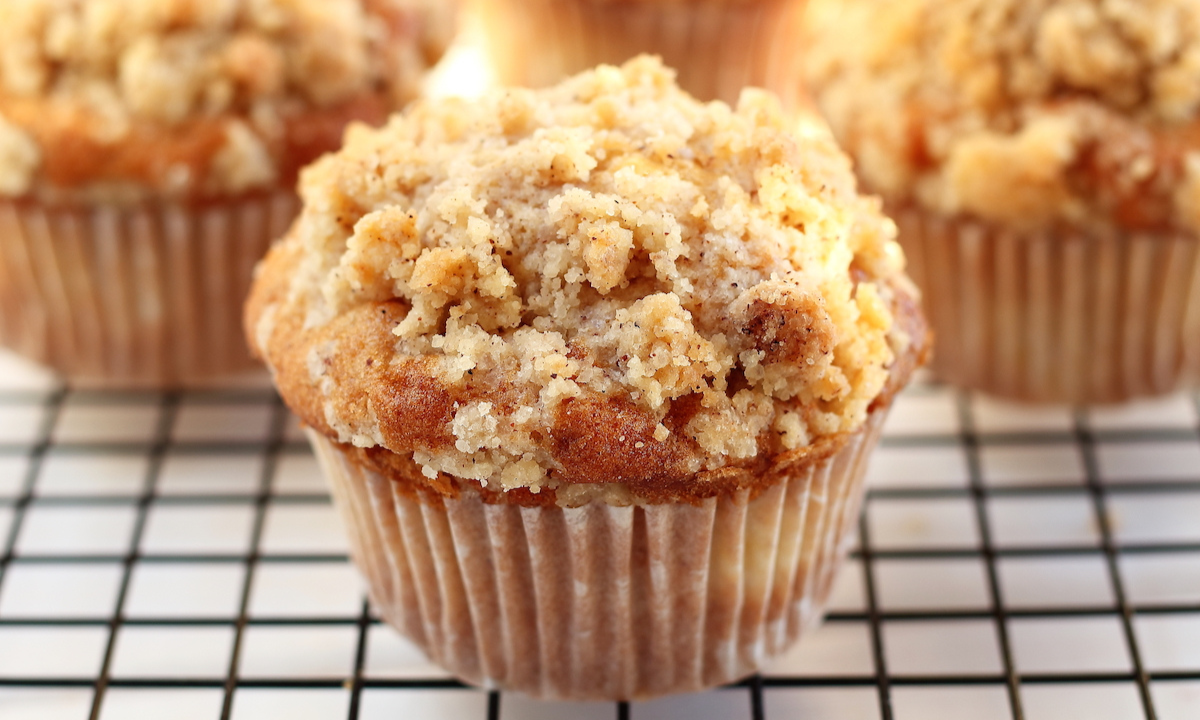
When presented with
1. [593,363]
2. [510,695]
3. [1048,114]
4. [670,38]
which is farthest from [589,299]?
[670,38]

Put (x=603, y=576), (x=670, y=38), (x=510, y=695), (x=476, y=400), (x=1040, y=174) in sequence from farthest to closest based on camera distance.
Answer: (x=670, y=38), (x=1040, y=174), (x=510, y=695), (x=603, y=576), (x=476, y=400)

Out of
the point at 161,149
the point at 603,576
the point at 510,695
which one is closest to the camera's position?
the point at 603,576

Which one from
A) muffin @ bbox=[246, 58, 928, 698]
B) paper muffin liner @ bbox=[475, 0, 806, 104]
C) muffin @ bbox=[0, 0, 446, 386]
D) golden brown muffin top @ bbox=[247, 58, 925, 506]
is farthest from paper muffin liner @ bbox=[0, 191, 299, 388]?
paper muffin liner @ bbox=[475, 0, 806, 104]

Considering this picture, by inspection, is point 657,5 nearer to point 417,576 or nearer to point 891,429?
point 891,429

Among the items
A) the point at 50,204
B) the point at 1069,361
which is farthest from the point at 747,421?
the point at 50,204

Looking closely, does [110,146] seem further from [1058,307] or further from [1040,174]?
[1058,307]

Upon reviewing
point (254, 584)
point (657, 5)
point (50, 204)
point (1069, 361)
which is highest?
point (657, 5)

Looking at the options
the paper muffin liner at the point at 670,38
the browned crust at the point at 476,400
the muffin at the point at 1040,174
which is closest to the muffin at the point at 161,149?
the paper muffin liner at the point at 670,38
